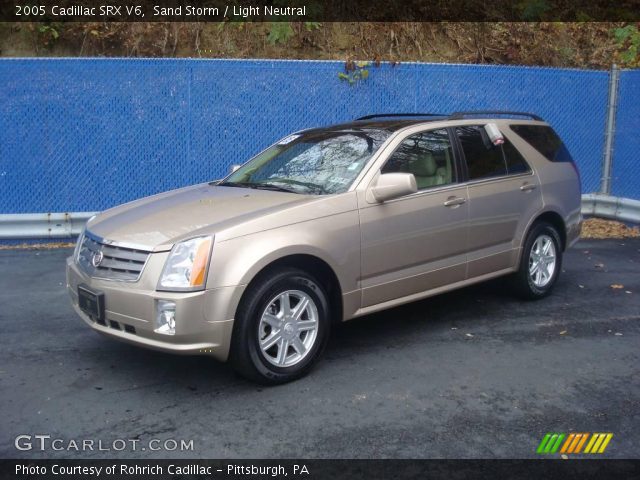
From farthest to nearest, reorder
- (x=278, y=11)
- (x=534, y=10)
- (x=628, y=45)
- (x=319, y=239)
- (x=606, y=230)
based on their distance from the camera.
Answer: (x=628, y=45) < (x=534, y=10) < (x=278, y=11) < (x=606, y=230) < (x=319, y=239)

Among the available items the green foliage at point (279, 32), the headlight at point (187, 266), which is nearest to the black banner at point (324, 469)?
the headlight at point (187, 266)

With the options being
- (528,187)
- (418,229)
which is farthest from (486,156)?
(418,229)

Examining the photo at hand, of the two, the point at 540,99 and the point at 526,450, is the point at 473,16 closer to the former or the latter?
the point at 540,99

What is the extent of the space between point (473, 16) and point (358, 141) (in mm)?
8957

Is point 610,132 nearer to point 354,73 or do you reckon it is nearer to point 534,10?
point 534,10

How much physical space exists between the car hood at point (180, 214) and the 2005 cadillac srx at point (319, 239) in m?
0.02

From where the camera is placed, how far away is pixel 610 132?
11.0 meters

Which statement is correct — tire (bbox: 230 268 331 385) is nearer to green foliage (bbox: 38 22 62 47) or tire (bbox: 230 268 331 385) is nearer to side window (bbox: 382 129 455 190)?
side window (bbox: 382 129 455 190)

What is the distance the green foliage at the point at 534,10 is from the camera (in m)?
13.5

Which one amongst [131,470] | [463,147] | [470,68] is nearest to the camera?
[131,470]

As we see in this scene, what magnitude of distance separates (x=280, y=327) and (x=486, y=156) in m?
2.71

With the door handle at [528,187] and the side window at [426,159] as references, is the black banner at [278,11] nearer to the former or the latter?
the door handle at [528,187]

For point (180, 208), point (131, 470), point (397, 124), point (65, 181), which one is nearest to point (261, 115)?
point (65, 181)

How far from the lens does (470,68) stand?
1056 centimetres
